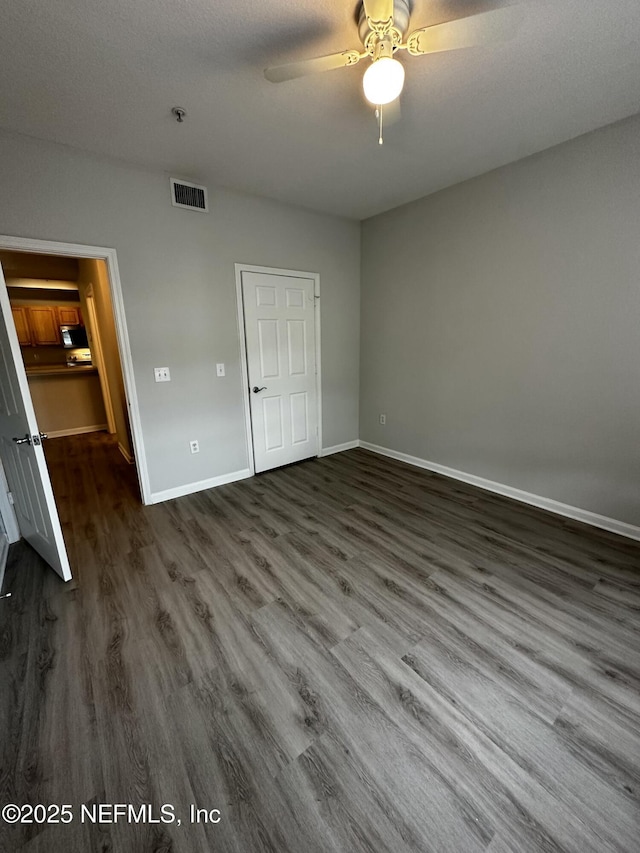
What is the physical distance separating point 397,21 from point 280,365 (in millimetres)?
2617

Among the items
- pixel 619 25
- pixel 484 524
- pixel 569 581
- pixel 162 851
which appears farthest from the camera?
pixel 484 524

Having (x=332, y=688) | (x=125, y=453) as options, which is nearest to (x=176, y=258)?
(x=125, y=453)

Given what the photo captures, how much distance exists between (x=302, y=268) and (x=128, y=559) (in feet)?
10.3

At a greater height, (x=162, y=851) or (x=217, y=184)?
(x=217, y=184)

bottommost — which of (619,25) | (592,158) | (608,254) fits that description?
(608,254)

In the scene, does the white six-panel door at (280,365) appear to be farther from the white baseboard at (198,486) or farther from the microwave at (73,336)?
the microwave at (73,336)

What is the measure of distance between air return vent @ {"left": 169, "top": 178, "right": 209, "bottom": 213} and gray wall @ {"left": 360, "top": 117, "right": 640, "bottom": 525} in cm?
191

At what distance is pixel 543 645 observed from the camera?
1639 millimetres

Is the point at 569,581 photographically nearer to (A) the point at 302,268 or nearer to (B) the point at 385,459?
(B) the point at 385,459

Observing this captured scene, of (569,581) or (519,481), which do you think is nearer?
(569,581)

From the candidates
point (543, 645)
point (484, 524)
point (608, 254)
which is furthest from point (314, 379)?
point (543, 645)

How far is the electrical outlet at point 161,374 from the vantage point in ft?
9.71

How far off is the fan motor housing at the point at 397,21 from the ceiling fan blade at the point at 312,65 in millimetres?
135

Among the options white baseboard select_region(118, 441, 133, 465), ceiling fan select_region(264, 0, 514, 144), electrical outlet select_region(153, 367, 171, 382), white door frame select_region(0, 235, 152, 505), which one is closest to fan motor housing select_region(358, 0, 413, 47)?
ceiling fan select_region(264, 0, 514, 144)
